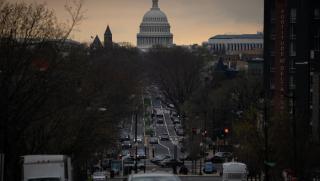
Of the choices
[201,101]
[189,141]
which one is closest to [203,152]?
[189,141]

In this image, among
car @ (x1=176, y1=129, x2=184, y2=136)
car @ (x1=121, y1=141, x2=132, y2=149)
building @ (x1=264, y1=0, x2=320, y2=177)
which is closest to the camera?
building @ (x1=264, y1=0, x2=320, y2=177)

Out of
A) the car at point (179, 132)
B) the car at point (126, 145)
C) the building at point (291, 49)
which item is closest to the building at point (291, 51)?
the building at point (291, 49)

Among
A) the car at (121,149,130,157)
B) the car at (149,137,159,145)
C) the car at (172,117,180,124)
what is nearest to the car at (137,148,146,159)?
the car at (121,149,130,157)

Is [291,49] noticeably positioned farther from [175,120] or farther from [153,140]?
[175,120]

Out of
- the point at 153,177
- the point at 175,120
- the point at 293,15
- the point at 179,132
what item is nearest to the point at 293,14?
the point at 293,15

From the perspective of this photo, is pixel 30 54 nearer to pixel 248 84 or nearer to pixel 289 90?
pixel 289 90

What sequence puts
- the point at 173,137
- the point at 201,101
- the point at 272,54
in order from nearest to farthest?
1. the point at 272,54
2. the point at 201,101
3. the point at 173,137

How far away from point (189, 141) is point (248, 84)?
44.7ft

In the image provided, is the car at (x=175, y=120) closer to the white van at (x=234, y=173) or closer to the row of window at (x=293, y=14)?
the row of window at (x=293, y=14)

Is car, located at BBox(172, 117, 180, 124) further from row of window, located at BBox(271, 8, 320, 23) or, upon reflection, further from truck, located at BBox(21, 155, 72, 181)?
truck, located at BBox(21, 155, 72, 181)

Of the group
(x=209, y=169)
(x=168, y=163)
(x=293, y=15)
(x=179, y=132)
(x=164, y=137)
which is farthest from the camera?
(x=179, y=132)

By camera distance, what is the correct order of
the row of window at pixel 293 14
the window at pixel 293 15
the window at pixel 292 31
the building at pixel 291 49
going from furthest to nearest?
the window at pixel 293 15, the window at pixel 292 31, the row of window at pixel 293 14, the building at pixel 291 49

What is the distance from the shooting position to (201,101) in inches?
5517

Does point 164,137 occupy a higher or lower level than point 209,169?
lower
